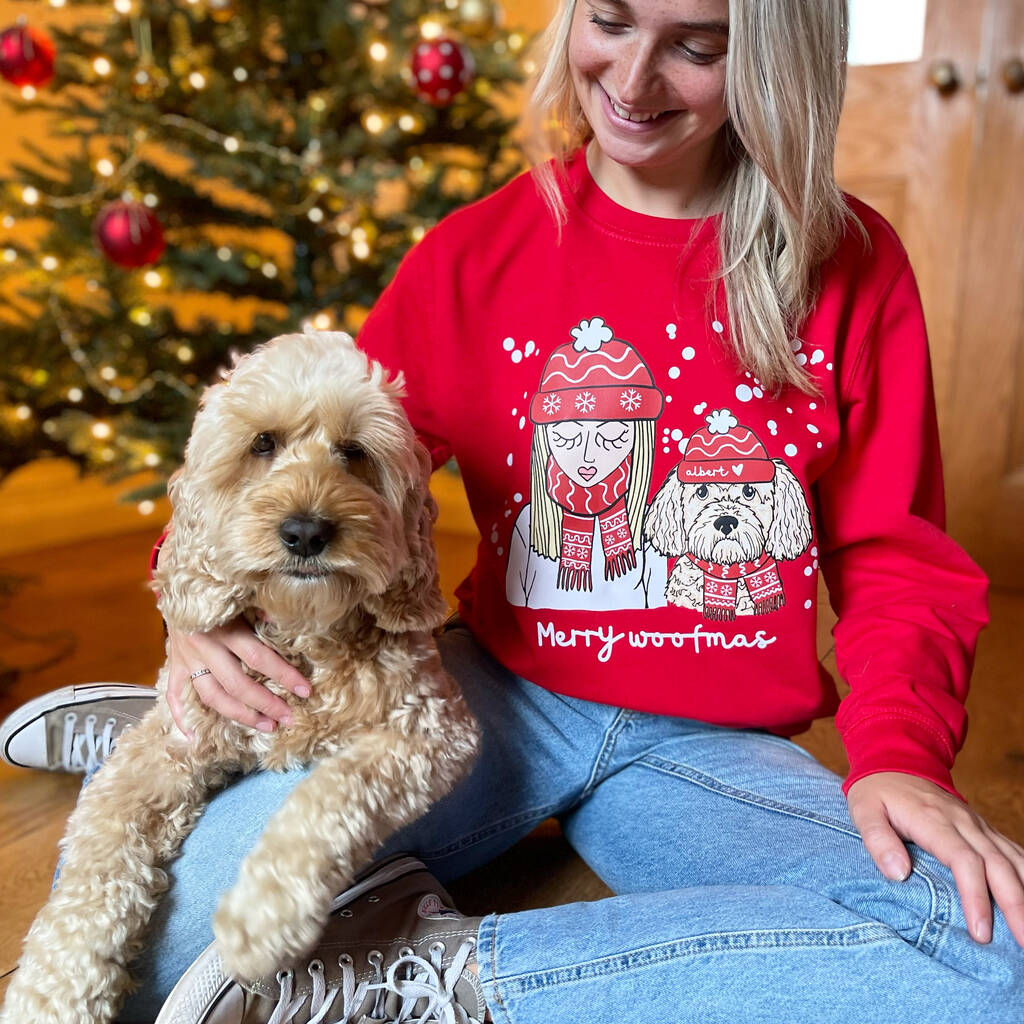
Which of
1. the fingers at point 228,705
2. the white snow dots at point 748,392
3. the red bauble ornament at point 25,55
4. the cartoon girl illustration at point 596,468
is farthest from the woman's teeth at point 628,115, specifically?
the red bauble ornament at point 25,55

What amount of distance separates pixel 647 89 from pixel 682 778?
3.06ft

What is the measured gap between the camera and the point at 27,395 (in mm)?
2881

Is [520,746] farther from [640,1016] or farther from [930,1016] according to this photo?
[930,1016]

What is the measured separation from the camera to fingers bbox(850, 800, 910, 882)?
3.63 ft

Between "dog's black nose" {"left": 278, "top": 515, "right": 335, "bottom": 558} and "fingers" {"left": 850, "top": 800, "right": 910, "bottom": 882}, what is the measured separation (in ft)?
2.29

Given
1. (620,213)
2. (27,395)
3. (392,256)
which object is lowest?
(27,395)

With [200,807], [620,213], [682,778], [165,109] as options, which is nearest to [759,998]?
[682,778]

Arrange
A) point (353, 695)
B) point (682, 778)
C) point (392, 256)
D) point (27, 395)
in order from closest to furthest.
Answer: point (353, 695), point (682, 778), point (27, 395), point (392, 256)

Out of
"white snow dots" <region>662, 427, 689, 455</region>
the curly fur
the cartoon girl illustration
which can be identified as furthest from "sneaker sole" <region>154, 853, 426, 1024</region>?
"white snow dots" <region>662, 427, 689, 455</region>

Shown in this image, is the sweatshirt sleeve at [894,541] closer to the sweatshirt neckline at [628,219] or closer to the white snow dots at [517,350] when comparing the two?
the sweatshirt neckline at [628,219]

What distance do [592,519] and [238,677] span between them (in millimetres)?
533

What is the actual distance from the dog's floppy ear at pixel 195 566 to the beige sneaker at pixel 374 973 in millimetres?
375

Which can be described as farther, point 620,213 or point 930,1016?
point 620,213

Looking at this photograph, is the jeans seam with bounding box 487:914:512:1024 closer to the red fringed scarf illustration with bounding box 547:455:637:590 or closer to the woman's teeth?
the red fringed scarf illustration with bounding box 547:455:637:590
